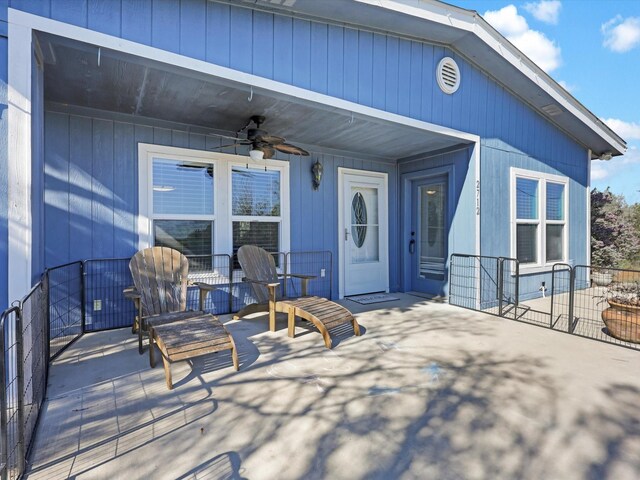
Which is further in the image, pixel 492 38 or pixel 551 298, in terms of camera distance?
pixel 492 38

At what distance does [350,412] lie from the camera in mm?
2230

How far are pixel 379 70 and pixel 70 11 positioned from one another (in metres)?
2.93

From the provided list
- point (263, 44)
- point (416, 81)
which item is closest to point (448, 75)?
point (416, 81)

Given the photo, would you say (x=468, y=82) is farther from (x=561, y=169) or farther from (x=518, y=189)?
(x=561, y=169)

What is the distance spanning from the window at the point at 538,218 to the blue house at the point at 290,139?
35 millimetres

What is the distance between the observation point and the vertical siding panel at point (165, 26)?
2742mm

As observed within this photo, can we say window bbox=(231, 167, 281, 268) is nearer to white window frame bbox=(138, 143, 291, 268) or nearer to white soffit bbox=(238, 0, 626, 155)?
white window frame bbox=(138, 143, 291, 268)

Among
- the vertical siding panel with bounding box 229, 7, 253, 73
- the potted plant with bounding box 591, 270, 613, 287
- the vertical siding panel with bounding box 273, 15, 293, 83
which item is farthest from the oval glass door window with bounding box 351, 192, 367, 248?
the potted plant with bounding box 591, 270, 613, 287

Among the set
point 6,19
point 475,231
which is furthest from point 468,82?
point 6,19

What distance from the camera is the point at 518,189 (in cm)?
579

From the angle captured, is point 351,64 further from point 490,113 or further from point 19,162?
point 19,162

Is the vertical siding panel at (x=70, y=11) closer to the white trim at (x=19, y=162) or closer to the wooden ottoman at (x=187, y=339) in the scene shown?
the white trim at (x=19, y=162)

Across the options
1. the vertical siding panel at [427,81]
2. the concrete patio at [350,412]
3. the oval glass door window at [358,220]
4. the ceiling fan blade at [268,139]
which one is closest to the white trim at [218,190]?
the ceiling fan blade at [268,139]

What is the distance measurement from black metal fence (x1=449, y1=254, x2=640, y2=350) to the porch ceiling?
2.00 metres
